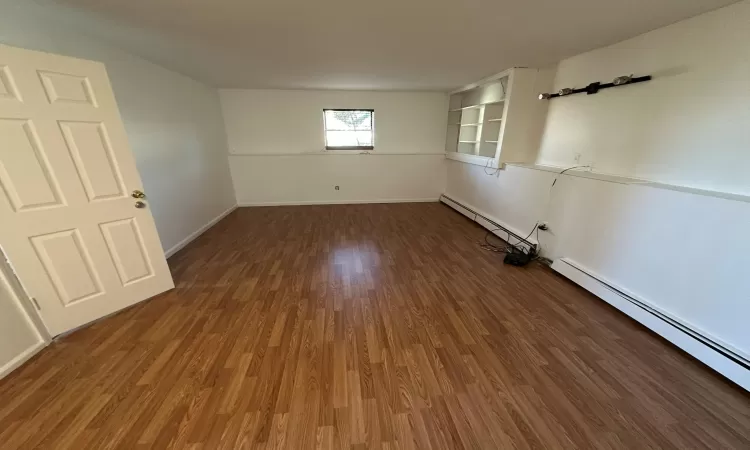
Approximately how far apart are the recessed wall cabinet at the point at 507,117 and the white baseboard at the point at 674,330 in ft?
6.18

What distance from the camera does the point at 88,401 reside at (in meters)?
1.54

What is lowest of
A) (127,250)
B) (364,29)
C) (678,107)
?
(127,250)

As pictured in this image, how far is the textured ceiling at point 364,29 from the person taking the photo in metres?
1.81

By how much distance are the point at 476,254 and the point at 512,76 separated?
235cm

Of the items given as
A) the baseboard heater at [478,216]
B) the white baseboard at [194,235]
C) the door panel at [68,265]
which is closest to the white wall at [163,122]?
the white baseboard at [194,235]

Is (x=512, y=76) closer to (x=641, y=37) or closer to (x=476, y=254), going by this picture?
(x=641, y=37)

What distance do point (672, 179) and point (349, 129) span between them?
4.81m

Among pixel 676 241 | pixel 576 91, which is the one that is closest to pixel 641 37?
pixel 576 91

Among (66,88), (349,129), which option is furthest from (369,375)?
(349,129)

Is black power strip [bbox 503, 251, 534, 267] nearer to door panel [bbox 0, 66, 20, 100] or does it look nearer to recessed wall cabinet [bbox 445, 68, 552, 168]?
recessed wall cabinet [bbox 445, 68, 552, 168]

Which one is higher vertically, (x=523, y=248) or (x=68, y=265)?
(x=68, y=265)

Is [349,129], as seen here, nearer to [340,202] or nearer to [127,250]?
[340,202]

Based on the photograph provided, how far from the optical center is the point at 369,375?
1.70m

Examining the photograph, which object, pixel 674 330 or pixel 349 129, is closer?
pixel 674 330
